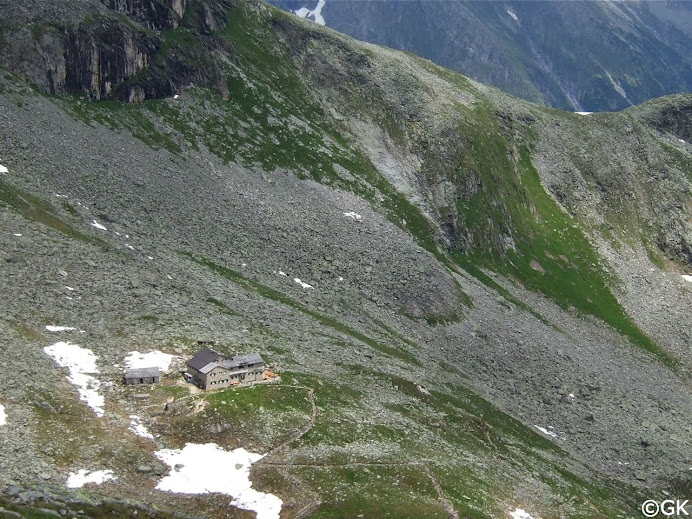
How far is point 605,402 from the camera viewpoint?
301ft

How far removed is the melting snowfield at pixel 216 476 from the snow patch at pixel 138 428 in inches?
78.0

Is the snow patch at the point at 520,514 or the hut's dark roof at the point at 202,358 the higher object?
the snow patch at the point at 520,514

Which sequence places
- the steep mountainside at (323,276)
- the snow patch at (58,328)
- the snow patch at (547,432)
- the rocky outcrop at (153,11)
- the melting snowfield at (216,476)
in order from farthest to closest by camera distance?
the rocky outcrop at (153,11), the snow patch at (547,432), the snow patch at (58,328), the steep mountainside at (323,276), the melting snowfield at (216,476)

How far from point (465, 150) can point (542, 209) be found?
2104cm

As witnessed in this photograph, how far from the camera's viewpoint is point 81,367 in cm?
5681

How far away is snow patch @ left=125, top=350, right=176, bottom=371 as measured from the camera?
194 feet

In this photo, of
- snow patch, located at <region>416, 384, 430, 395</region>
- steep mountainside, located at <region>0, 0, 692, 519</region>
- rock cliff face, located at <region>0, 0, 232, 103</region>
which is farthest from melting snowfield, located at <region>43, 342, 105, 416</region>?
rock cliff face, located at <region>0, 0, 232, 103</region>

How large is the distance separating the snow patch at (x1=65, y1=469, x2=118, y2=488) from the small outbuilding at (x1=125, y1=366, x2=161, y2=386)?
11172mm

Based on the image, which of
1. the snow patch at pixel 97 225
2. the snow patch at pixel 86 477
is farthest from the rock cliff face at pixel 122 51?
the snow patch at pixel 86 477

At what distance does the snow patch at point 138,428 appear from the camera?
165 ft

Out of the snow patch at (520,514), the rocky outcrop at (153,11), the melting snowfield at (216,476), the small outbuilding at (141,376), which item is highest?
the rocky outcrop at (153,11)

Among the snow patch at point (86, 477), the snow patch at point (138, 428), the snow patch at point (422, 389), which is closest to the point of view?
the snow patch at point (86, 477)

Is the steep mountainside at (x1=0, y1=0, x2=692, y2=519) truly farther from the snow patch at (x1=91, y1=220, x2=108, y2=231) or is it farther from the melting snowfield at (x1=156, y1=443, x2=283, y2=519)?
the snow patch at (x1=91, y1=220, x2=108, y2=231)

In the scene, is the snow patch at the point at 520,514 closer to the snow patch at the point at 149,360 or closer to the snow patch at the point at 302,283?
the snow patch at the point at 149,360
